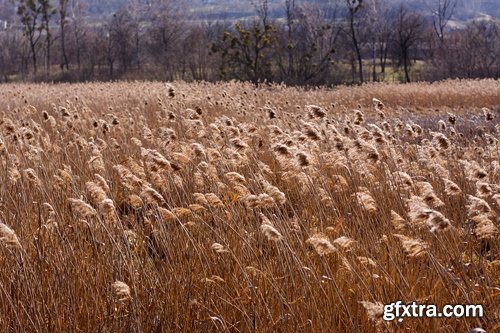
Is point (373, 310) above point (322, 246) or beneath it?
beneath

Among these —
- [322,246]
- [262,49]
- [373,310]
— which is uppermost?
[262,49]

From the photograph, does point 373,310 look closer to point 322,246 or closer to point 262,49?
point 322,246

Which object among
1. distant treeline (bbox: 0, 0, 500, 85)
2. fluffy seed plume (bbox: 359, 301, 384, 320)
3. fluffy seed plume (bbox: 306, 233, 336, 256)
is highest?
distant treeline (bbox: 0, 0, 500, 85)

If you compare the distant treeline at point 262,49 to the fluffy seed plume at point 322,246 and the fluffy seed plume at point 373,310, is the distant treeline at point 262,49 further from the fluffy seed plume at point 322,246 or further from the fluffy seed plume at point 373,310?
the fluffy seed plume at point 373,310

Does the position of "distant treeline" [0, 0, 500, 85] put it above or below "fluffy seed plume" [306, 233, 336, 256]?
above

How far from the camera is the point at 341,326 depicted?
2.56 meters

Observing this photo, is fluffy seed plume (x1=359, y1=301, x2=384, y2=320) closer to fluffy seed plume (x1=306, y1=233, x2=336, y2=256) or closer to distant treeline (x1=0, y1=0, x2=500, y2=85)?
fluffy seed plume (x1=306, y1=233, x2=336, y2=256)

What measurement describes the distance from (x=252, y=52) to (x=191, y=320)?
31289mm

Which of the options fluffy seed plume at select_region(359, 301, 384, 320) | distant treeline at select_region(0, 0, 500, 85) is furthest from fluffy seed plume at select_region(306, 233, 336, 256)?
distant treeline at select_region(0, 0, 500, 85)

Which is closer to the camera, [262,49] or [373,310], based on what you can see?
[373,310]

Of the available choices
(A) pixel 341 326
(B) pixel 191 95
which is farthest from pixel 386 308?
Answer: (B) pixel 191 95

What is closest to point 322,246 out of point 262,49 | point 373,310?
point 373,310

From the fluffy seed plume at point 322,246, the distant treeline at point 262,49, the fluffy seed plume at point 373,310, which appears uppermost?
the distant treeline at point 262,49

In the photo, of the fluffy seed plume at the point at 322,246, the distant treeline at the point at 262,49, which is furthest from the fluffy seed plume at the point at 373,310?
the distant treeline at the point at 262,49
